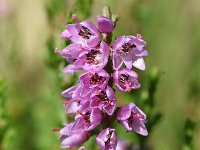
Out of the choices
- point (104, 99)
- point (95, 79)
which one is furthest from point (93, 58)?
point (104, 99)

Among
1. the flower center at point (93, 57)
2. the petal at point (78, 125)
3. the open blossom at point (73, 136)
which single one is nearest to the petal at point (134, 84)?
the flower center at point (93, 57)

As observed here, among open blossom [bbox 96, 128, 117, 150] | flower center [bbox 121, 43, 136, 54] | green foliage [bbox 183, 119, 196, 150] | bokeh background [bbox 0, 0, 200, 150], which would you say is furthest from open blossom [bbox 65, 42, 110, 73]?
bokeh background [bbox 0, 0, 200, 150]

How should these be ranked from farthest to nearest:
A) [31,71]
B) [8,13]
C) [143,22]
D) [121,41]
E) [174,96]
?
[31,71] < [8,13] < [174,96] < [143,22] < [121,41]

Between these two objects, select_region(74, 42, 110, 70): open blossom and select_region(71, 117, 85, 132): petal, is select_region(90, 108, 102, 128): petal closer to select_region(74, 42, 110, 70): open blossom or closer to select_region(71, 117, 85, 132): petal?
select_region(71, 117, 85, 132): petal

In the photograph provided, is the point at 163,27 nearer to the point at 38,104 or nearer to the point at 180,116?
the point at 180,116

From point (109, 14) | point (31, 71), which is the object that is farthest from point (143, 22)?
point (109, 14)

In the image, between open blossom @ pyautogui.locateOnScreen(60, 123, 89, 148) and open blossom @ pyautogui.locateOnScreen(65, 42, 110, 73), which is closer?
open blossom @ pyautogui.locateOnScreen(65, 42, 110, 73)
